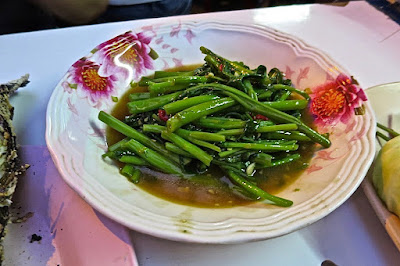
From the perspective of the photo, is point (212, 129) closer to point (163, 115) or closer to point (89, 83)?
point (163, 115)

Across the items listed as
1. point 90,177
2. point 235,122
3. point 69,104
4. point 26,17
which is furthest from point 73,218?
point 26,17

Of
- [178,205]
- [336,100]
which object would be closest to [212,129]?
[178,205]

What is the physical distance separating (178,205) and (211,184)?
157 mm

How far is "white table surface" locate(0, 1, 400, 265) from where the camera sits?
40.7 inches

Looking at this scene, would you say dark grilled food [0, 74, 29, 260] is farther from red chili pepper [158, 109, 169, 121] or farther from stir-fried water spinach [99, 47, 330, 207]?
red chili pepper [158, 109, 169, 121]

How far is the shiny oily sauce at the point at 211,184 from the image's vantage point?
44.8 inches

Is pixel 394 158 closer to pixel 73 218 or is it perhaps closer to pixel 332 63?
pixel 332 63

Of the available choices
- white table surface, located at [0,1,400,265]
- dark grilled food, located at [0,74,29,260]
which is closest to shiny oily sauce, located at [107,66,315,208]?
white table surface, located at [0,1,400,265]

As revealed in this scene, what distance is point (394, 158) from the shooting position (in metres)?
1.08

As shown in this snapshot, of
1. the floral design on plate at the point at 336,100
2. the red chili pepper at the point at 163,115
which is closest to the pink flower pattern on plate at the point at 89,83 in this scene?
the red chili pepper at the point at 163,115

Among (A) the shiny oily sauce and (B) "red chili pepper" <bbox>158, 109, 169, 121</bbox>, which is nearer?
(A) the shiny oily sauce

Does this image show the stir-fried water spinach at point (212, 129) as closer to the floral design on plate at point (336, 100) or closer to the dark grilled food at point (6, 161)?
the floral design on plate at point (336, 100)

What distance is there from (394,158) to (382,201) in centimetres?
13

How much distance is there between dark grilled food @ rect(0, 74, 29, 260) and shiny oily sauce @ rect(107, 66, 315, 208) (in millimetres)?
298
